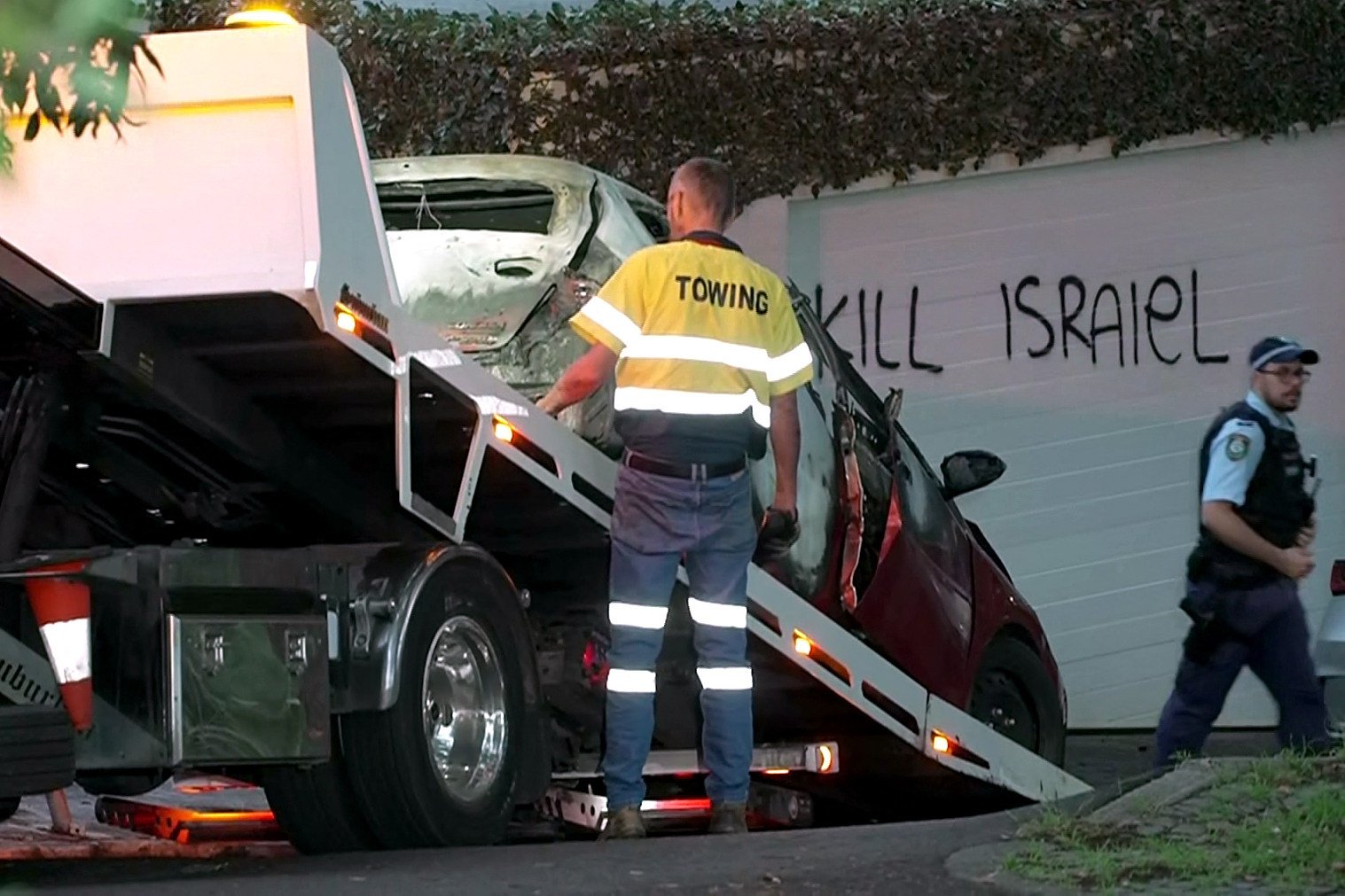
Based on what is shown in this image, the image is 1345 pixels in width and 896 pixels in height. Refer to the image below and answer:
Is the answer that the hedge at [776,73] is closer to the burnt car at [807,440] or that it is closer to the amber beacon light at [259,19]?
the burnt car at [807,440]

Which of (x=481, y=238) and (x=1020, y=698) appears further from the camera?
(x=1020, y=698)

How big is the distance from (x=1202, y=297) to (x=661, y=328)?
6516 mm

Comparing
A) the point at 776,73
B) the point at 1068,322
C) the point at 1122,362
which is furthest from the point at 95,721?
the point at 1122,362

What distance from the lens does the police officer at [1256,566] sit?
7238mm

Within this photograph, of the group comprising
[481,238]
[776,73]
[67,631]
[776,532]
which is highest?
[776,73]

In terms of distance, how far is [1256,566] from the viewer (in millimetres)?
7238

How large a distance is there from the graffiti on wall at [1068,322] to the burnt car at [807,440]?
3.55m

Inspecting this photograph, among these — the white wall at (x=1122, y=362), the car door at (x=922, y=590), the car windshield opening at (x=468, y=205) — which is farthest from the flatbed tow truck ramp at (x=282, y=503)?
the white wall at (x=1122, y=362)

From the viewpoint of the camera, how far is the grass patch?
486 cm

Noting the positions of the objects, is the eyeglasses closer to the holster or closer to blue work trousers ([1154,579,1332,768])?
blue work trousers ([1154,579,1332,768])

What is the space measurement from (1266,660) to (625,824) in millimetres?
2250

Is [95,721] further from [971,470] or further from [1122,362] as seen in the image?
[1122,362]

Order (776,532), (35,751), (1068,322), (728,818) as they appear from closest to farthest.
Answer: (35,751) < (728,818) < (776,532) < (1068,322)

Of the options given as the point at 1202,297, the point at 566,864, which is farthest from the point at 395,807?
the point at 1202,297
